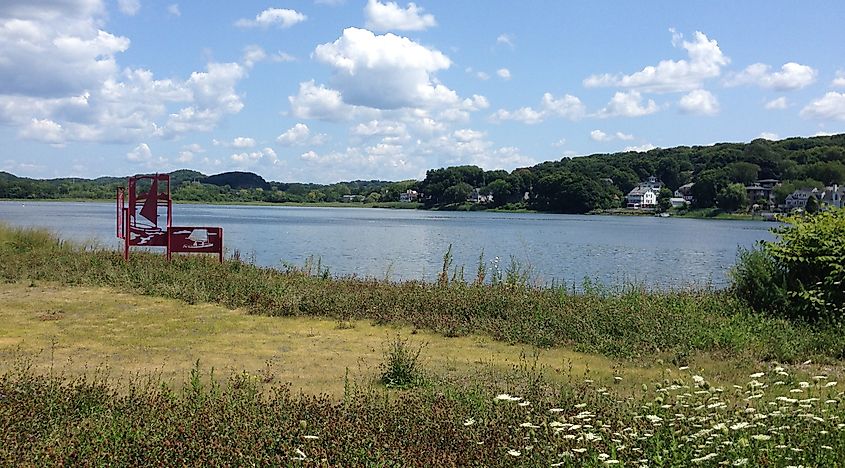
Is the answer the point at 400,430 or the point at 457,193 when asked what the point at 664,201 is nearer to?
the point at 457,193

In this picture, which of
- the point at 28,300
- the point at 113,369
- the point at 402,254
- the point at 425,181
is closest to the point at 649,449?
the point at 113,369

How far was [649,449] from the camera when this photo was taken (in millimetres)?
4578

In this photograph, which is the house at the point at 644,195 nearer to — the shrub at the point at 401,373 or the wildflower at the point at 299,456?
the shrub at the point at 401,373

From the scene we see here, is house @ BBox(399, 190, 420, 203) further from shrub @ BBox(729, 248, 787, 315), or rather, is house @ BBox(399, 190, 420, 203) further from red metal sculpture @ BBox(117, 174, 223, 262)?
shrub @ BBox(729, 248, 787, 315)

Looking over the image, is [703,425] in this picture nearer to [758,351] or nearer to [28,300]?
[758,351]

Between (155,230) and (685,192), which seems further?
(685,192)

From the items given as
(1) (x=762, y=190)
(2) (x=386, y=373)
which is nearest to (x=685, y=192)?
(1) (x=762, y=190)

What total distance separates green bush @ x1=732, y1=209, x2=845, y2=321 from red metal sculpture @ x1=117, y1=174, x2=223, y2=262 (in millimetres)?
10875

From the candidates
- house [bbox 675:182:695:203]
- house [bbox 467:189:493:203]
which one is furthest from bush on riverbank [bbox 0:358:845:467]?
house [bbox 467:189:493:203]

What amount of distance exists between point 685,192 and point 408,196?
58129 millimetres

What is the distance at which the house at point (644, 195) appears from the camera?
118 metres

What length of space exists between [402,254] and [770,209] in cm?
7768

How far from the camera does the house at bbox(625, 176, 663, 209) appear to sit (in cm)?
11817

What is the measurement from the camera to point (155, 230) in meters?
16.7
